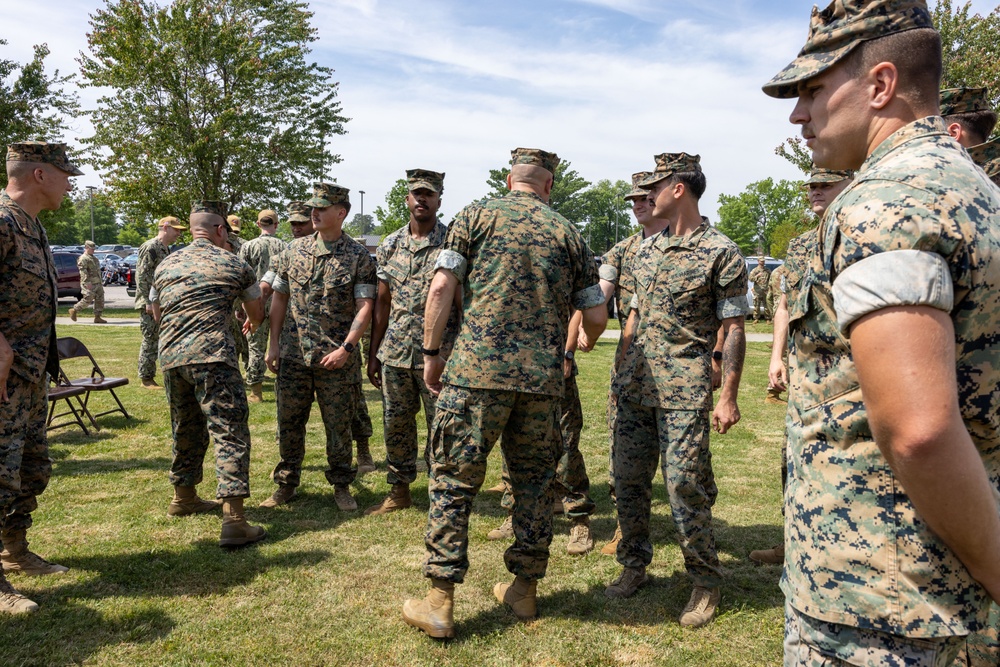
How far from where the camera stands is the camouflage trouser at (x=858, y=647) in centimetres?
149

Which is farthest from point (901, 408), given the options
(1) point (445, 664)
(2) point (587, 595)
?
(2) point (587, 595)

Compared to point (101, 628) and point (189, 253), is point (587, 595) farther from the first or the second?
point (189, 253)

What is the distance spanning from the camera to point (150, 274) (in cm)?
978

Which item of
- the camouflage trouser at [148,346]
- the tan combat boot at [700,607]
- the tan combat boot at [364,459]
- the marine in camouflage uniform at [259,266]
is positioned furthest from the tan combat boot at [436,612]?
the camouflage trouser at [148,346]

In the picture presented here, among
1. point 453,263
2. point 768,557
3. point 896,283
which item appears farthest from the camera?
point 768,557

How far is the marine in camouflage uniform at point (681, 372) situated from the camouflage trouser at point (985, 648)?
150 cm

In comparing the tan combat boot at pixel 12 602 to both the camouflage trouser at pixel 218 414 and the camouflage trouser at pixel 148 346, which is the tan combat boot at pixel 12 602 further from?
the camouflage trouser at pixel 148 346

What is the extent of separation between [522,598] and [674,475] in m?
1.10

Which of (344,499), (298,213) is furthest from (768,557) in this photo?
(298,213)

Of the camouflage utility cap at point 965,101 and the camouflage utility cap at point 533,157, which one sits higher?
the camouflage utility cap at point 965,101

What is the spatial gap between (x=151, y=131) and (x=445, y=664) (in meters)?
23.5

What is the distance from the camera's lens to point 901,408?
1325 mm

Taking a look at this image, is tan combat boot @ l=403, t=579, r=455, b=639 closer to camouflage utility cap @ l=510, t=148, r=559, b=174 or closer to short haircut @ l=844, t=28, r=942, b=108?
camouflage utility cap @ l=510, t=148, r=559, b=174

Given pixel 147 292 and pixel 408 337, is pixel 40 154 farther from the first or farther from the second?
pixel 147 292
